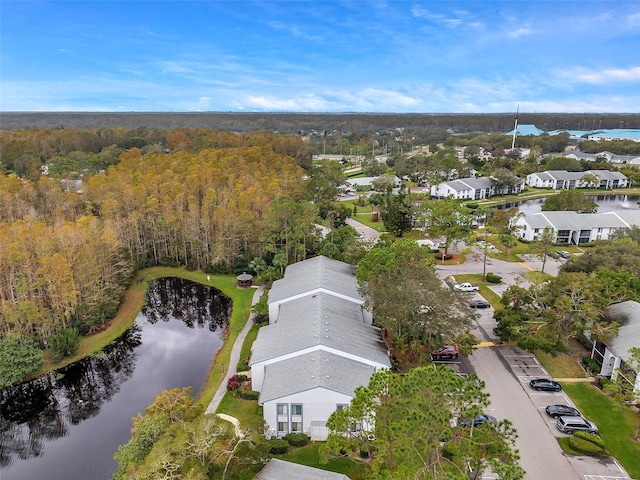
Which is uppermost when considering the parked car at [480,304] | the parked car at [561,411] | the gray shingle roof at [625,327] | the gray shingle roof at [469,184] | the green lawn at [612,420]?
the gray shingle roof at [469,184]

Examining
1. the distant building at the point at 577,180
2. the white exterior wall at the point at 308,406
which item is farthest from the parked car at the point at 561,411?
the distant building at the point at 577,180

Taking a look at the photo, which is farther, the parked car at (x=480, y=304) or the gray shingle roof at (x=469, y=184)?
the gray shingle roof at (x=469, y=184)

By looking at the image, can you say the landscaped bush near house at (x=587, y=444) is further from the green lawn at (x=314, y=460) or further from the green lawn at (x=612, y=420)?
the green lawn at (x=314, y=460)

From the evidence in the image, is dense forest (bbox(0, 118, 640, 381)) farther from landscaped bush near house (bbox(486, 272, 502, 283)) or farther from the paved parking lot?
the paved parking lot

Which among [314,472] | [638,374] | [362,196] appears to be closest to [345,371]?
[314,472]

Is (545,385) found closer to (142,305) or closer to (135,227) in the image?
(142,305)

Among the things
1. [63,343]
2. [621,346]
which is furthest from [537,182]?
[63,343]
